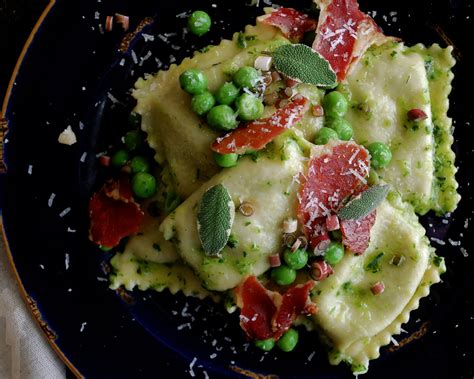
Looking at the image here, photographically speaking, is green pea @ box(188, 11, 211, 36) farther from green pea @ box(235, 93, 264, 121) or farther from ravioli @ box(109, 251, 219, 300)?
ravioli @ box(109, 251, 219, 300)

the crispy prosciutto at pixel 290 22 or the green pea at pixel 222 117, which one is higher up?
the crispy prosciutto at pixel 290 22

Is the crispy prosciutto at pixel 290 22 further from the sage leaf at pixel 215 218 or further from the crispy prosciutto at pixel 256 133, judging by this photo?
the sage leaf at pixel 215 218

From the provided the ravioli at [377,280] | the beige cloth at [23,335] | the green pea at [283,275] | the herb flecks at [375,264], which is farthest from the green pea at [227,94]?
the beige cloth at [23,335]

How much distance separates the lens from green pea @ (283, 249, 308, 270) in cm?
543

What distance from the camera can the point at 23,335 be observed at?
19.3 feet

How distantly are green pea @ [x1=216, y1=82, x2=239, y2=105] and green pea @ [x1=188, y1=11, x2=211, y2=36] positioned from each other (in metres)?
0.67

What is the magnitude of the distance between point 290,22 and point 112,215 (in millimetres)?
2181

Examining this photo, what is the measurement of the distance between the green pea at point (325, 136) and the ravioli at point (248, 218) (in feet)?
0.77

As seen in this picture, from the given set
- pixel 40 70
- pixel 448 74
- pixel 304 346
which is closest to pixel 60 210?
pixel 40 70

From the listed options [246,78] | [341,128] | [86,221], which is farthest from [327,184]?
[86,221]

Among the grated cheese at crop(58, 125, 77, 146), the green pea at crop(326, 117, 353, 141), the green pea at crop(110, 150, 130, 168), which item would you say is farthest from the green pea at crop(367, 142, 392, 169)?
the grated cheese at crop(58, 125, 77, 146)

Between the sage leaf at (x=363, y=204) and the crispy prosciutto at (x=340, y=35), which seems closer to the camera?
the sage leaf at (x=363, y=204)

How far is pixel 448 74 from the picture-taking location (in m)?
5.99

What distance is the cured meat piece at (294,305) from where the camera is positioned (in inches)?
218
